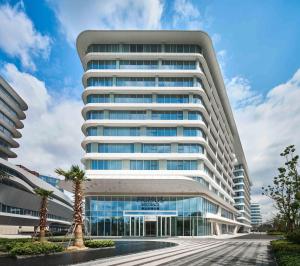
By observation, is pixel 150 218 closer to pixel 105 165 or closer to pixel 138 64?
pixel 105 165

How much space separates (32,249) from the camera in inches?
1096

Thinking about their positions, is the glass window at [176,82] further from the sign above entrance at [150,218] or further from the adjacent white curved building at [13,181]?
the adjacent white curved building at [13,181]

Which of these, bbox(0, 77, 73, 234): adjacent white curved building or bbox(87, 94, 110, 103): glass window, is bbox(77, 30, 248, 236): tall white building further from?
bbox(0, 77, 73, 234): adjacent white curved building

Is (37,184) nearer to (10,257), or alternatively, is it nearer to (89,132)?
(89,132)

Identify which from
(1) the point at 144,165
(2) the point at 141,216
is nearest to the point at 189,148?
(1) the point at 144,165

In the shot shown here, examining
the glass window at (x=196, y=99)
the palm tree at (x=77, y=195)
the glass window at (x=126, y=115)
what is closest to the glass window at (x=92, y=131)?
the glass window at (x=126, y=115)

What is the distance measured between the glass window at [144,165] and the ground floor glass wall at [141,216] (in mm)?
5284

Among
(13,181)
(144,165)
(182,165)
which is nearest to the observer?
(144,165)

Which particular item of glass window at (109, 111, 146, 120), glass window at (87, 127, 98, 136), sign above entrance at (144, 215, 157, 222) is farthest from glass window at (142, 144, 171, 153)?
sign above entrance at (144, 215, 157, 222)

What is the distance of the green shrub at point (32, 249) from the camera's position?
2708cm

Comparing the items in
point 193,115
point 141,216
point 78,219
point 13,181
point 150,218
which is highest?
point 193,115

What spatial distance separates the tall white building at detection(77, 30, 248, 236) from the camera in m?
70.7

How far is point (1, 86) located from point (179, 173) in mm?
50480

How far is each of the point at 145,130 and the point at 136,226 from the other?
16492mm
